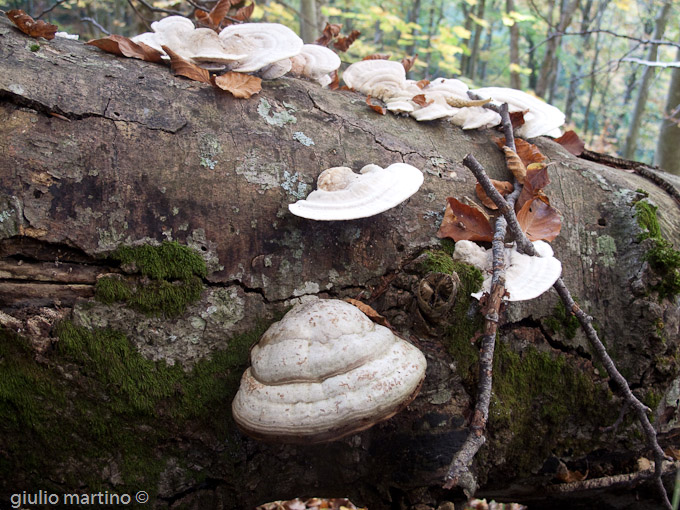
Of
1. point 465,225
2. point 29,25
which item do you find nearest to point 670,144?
point 465,225

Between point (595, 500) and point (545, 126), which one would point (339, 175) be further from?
point (595, 500)

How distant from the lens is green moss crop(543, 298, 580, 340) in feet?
7.49

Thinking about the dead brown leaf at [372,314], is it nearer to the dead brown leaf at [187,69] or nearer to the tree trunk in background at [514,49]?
the dead brown leaf at [187,69]

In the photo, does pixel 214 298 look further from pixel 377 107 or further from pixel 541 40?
pixel 541 40

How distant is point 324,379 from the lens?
5.49 ft

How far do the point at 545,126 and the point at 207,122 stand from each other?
1.96 metres

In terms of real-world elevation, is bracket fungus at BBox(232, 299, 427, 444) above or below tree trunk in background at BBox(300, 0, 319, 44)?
below

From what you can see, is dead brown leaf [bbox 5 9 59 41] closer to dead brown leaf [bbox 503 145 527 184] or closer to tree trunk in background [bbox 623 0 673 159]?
dead brown leaf [bbox 503 145 527 184]

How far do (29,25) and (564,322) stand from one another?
2.99 m

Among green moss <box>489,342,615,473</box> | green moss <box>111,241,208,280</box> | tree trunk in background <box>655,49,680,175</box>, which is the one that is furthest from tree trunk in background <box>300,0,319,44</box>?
green moss <box>489,342,615,473</box>

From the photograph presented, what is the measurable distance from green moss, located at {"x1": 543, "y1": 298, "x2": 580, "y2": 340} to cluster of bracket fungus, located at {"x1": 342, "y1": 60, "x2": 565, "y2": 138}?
113 centimetres

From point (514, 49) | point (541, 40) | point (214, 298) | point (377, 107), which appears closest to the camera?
point (214, 298)

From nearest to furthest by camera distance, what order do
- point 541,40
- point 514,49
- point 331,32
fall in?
point 331,32
point 514,49
point 541,40

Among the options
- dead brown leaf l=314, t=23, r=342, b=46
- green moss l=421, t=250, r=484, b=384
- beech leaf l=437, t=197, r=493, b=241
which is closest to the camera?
green moss l=421, t=250, r=484, b=384
